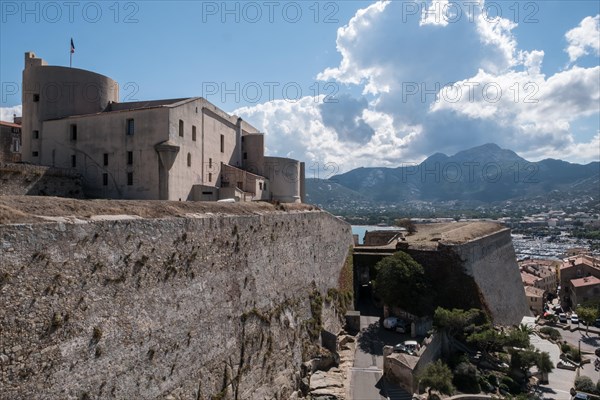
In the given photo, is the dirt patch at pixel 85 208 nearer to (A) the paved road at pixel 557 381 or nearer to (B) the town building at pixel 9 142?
(B) the town building at pixel 9 142

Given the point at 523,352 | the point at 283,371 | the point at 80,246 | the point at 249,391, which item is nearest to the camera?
the point at 80,246

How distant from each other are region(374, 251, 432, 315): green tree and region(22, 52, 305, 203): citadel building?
12.0m

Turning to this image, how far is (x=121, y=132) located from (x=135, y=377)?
1448 centimetres

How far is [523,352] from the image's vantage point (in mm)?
25328

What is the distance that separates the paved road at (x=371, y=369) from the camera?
19.5 metres

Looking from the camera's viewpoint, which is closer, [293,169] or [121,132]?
[121,132]

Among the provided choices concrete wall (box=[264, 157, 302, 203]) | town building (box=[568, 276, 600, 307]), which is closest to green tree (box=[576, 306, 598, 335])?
town building (box=[568, 276, 600, 307])

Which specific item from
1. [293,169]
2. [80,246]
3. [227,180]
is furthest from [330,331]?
[80,246]

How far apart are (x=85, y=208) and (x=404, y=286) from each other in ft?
76.4

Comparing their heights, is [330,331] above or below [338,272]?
below

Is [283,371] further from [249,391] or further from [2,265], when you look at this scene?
[2,265]

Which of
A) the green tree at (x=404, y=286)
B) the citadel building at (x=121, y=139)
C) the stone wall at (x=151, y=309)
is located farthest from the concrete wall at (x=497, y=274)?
the citadel building at (x=121, y=139)

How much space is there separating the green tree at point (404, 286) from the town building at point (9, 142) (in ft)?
91.8

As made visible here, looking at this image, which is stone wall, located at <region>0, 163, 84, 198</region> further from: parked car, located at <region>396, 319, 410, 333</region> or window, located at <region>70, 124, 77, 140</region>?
parked car, located at <region>396, 319, 410, 333</region>
